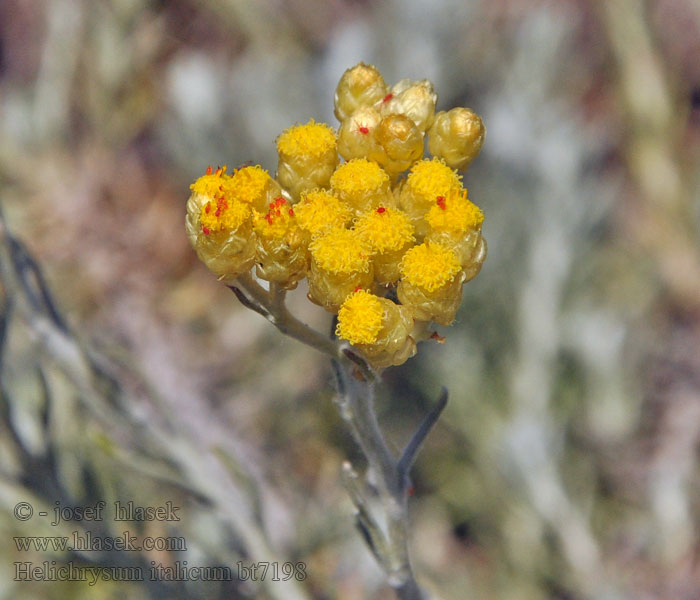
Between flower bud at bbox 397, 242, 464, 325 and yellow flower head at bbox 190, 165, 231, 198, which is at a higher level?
yellow flower head at bbox 190, 165, 231, 198

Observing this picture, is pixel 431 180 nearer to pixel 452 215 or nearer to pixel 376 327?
pixel 452 215

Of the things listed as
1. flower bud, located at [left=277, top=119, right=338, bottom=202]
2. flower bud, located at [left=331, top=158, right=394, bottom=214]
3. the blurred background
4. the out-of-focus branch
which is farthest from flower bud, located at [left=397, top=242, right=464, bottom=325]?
the out-of-focus branch

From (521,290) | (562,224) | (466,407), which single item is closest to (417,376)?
(466,407)

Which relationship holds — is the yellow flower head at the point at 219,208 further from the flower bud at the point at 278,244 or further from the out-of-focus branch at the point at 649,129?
the out-of-focus branch at the point at 649,129

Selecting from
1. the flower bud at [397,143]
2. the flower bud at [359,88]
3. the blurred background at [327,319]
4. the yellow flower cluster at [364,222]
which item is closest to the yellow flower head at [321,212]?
the yellow flower cluster at [364,222]

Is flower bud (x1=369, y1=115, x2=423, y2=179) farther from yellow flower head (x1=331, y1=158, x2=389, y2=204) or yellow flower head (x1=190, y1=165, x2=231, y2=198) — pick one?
yellow flower head (x1=190, y1=165, x2=231, y2=198)
